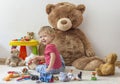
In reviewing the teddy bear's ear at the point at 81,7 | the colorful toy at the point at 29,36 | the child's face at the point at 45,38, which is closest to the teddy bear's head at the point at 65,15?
the teddy bear's ear at the point at 81,7

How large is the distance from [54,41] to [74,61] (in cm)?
22

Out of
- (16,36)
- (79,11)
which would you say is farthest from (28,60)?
(79,11)

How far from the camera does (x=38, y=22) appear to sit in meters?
2.07

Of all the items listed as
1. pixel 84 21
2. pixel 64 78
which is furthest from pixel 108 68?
pixel 84 21

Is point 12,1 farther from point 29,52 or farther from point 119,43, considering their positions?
point 119,43

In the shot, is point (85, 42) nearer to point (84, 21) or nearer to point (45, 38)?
point (84, 21)

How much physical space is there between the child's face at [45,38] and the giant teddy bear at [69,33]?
0.04 meters

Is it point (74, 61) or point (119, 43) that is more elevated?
point (119, 43)

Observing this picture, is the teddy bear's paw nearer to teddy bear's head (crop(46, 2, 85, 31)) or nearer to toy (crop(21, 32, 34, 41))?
teddy bear's head (crop(46, 2, 85, 31))

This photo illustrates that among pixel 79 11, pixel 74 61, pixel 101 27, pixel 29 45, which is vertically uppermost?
pixel 79 11

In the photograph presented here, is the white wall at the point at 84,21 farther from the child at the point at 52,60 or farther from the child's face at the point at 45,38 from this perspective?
the child at the point at 52,60

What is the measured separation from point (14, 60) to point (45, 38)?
0.29 m

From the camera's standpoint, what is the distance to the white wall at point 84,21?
6.58 ft

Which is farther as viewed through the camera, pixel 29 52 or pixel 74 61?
pixel 29 52
